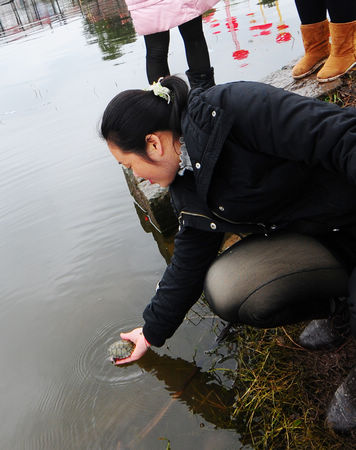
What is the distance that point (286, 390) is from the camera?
1789 millimetres

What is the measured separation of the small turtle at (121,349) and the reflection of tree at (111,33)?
6.75 metres

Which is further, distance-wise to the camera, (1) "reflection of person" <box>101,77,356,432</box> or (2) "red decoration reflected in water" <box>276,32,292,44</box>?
(2) "red decoration reflected in water" <box>276,32,292,44</box>

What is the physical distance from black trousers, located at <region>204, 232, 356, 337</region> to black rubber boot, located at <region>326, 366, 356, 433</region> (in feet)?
0.89

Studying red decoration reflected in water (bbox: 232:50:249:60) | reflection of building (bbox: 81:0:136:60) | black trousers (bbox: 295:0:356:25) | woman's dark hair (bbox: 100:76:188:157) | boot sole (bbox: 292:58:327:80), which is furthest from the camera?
reflection of building (bbox: 81:0:136:60)

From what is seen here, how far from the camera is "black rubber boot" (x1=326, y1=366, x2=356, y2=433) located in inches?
60.5

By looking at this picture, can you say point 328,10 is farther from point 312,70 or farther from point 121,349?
point 121,349

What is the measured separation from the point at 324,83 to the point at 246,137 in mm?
1904

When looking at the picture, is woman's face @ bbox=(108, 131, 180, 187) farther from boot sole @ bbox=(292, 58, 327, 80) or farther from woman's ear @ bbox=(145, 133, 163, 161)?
boot sole @ bbox=(292, 58, 327, 80)

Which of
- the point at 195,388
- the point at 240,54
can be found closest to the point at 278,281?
the point at 195,388

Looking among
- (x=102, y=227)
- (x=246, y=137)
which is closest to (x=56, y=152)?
(x=102, y=227)

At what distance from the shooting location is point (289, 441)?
163cm

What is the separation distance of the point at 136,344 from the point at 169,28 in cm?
208

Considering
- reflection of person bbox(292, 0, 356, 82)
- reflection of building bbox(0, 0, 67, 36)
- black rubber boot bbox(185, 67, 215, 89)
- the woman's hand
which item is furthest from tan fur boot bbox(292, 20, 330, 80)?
reflection of building bbox(0, 0, 67, 36)

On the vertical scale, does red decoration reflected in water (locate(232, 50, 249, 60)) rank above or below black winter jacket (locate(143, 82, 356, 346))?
below
